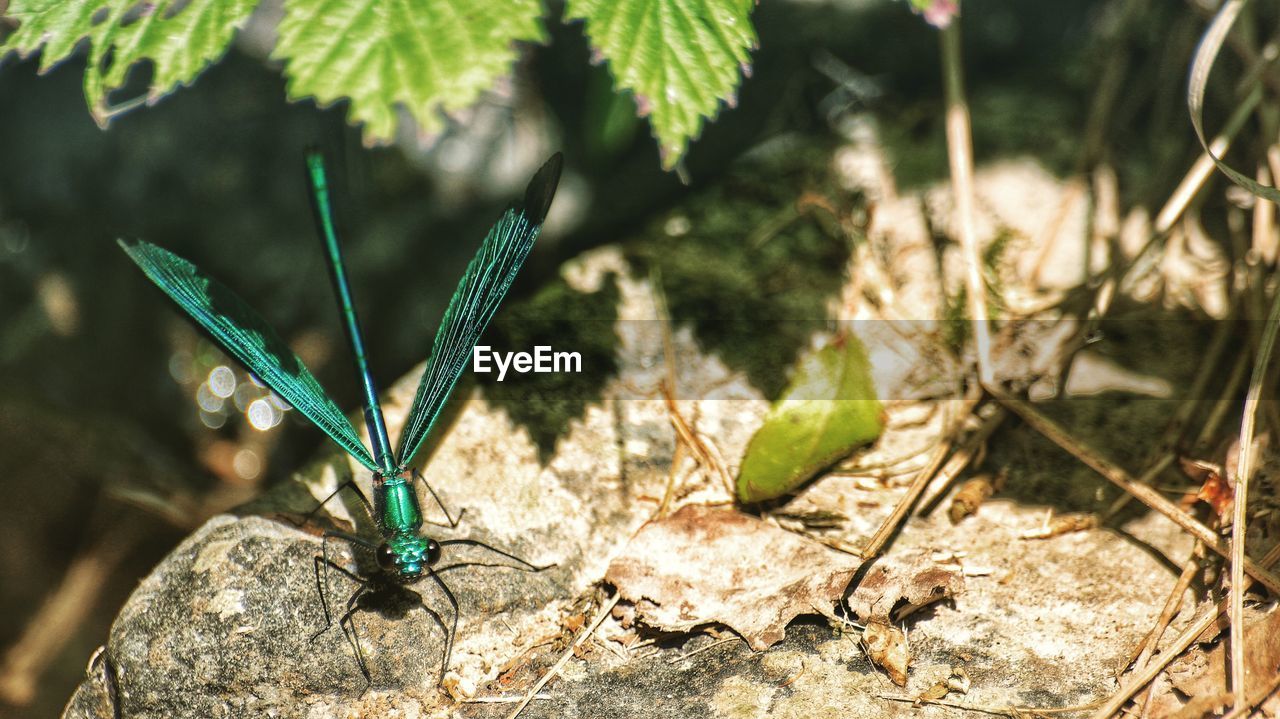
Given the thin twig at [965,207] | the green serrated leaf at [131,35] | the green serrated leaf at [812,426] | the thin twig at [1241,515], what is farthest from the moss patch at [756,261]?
the green serrated leaf at [131,35]

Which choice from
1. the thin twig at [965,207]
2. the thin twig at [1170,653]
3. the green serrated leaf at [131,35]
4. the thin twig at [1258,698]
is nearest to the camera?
the thin twig at [1258,698]

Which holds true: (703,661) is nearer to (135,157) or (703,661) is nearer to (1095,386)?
(1095,386)

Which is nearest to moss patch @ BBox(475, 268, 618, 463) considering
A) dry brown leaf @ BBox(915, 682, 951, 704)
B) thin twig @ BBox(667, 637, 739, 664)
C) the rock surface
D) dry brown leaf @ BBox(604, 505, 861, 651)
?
the rock surface

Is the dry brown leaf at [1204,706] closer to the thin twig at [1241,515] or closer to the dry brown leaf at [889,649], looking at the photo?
the thin twig at [1241,515]

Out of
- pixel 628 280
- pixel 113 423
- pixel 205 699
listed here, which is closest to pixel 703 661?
pixel 205 699

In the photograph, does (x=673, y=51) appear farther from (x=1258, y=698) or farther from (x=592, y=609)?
(x=1258, y=698)

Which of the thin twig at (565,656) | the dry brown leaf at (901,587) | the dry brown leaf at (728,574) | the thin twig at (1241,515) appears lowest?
the thin twig at (565,656)

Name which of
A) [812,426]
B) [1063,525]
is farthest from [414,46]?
[1063,525]
